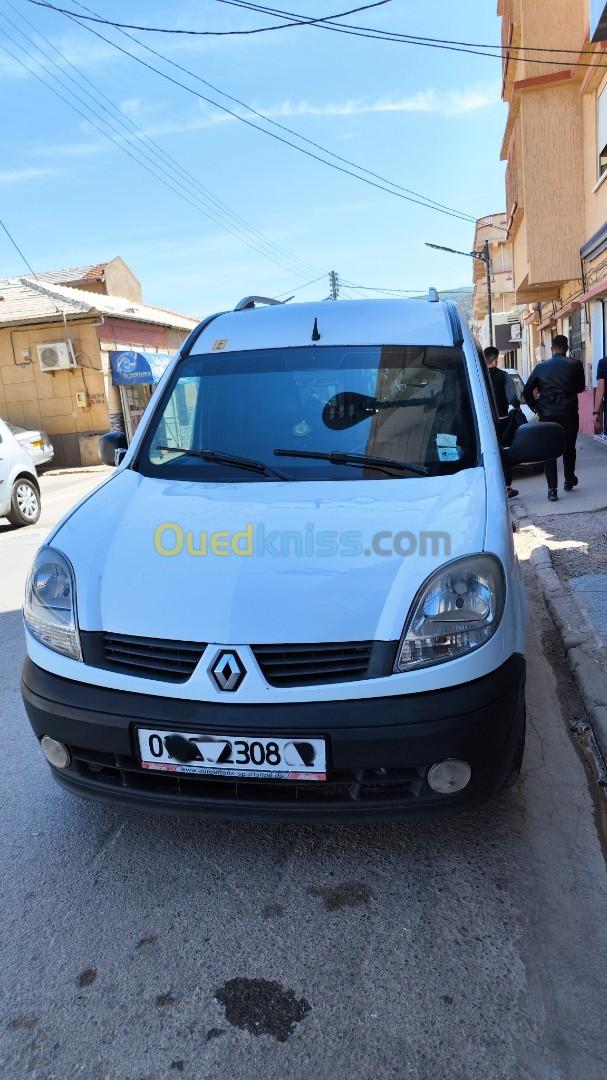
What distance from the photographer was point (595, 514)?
7.71m

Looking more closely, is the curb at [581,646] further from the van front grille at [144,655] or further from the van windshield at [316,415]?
the van front grille at [144,655]

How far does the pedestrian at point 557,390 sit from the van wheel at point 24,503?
21.7 feet

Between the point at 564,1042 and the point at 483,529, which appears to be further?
the point at 483,529

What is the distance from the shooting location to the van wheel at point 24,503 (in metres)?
10.2

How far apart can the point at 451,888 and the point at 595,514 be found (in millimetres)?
6038

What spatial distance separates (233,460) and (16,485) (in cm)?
807

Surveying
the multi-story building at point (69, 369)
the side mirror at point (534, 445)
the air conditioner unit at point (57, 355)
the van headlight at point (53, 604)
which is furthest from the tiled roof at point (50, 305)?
the van headlight at point (53, 604)

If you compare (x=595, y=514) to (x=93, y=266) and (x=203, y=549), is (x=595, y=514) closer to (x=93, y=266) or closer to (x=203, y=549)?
(x=203, y=549)

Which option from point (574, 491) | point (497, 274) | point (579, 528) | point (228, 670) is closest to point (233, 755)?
point (228, 670)

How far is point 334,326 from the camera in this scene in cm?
359

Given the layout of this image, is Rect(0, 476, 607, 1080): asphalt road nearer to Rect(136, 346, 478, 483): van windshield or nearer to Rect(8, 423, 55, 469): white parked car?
Rect(136, 346, 478, 483): van windshield

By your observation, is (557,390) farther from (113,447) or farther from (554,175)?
(554,175)

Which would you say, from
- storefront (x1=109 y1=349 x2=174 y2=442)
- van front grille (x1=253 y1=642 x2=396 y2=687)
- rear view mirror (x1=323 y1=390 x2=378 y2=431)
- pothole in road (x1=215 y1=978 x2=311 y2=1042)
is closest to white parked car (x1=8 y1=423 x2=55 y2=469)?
storefront (x1=109 y1=349 x2=174 y2=442)

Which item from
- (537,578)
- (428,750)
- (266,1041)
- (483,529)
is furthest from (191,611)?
(537,578)
